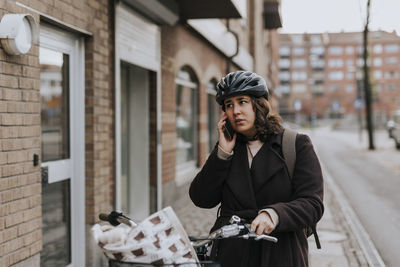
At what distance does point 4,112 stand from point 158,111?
4343 millimetres

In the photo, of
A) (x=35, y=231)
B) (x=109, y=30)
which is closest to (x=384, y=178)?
(x=109, y=30)

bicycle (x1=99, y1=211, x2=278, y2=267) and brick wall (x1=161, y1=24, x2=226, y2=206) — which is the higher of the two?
brick wall (x1=161, y1=24, x2=226, y2=206)

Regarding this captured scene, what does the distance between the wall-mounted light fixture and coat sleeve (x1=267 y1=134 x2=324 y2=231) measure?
2112 millimetres

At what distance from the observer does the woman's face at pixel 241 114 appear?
2551mm

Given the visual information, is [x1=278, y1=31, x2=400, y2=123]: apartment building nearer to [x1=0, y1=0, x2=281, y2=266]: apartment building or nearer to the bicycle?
[x1=0, y1=0, x2=281, y2=266]: apartment building

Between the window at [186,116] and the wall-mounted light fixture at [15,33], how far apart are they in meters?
6.08

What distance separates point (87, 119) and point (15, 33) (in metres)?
1.82

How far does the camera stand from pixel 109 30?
5910 millimetres

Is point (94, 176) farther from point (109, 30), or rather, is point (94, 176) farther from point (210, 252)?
point (210, 252)

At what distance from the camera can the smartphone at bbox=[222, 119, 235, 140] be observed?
255cm

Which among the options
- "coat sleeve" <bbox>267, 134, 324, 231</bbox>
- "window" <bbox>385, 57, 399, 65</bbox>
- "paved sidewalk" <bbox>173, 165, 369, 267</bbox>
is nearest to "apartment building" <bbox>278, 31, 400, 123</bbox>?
"window" <bbox>385, 57, 399, 65</bbox>

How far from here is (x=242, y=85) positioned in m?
2.52

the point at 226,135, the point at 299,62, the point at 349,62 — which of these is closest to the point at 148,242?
the point at 226,135

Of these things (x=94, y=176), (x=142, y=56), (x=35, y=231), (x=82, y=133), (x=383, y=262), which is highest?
(x=142, y=56)
